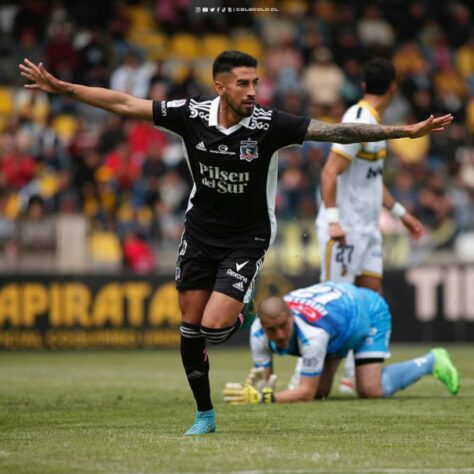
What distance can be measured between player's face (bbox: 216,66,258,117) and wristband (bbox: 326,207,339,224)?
2.95 meters

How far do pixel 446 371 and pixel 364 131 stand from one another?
3.49m

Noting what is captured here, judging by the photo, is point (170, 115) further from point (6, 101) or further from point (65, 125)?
point (6, 101)

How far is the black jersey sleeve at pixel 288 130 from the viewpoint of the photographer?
26.3ft

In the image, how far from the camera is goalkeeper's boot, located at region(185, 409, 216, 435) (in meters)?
8.00

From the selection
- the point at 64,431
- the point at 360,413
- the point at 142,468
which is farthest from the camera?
the point at 360,413

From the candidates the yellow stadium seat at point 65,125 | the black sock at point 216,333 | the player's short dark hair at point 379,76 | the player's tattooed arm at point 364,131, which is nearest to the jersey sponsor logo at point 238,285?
the black sock at point 216,333

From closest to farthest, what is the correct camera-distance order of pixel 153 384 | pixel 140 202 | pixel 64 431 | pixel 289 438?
pixel 289 438, pixel 64 431, pixel 153 384, pixel 140 202

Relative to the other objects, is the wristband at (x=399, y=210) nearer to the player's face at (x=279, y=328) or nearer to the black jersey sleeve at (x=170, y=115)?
the player's face at (x=279, y=328)

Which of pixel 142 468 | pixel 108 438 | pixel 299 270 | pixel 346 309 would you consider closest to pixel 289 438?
pixel 108 438

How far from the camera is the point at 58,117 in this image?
2245 centimetres

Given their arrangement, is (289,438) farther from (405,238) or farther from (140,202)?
(140,202)

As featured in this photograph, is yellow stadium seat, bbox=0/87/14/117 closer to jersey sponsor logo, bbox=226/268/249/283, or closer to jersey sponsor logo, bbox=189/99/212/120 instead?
jersey sponsor logo, bbox=189/99/212/120

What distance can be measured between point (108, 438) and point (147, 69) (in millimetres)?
16428

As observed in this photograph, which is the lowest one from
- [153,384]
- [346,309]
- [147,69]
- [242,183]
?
[153,384]
